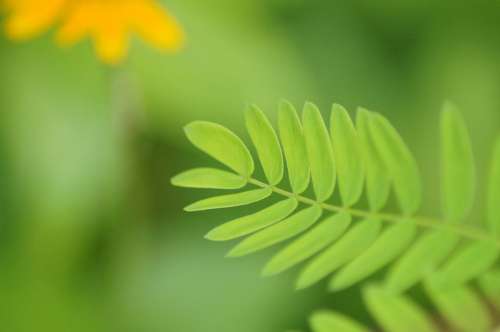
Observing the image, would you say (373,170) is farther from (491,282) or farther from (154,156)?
(154,156)

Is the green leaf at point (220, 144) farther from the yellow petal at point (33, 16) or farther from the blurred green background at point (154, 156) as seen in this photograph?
the blurred green background at point (154, 156)

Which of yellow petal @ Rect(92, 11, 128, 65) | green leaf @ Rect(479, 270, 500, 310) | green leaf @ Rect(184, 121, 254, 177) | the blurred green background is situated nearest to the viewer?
green leaf @ Rect(184, 121, 254, 177)

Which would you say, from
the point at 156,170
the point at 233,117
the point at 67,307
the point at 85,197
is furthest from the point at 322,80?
the point at 67,307

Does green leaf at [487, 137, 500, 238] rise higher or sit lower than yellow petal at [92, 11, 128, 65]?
lower

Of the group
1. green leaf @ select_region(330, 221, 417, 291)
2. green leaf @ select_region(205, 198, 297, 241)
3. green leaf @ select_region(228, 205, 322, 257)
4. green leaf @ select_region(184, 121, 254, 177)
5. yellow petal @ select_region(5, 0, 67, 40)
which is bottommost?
green leaf @ select_region(330, 221, 417, 291)

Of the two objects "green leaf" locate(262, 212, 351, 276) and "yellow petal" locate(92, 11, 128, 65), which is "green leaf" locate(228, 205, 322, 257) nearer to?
"green leaf" locate(262, 212, 351, 276)

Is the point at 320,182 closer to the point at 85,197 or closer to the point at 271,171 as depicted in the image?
the point at 271,171

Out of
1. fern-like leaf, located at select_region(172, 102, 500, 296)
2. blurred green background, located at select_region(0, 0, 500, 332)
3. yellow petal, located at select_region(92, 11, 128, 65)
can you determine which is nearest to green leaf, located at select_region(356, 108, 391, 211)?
fern-like leaf, located at select_region(172, 102, 500, 296)

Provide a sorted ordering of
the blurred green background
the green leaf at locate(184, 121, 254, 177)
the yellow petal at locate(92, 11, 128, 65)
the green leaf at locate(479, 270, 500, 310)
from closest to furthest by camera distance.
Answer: the green leaf at locate(184, 121, 254, 177) → the green leaf at locate(479, 270, 500, 310) → the yellow petal at locate(92, 11, 128, 65) → the blurred green background
